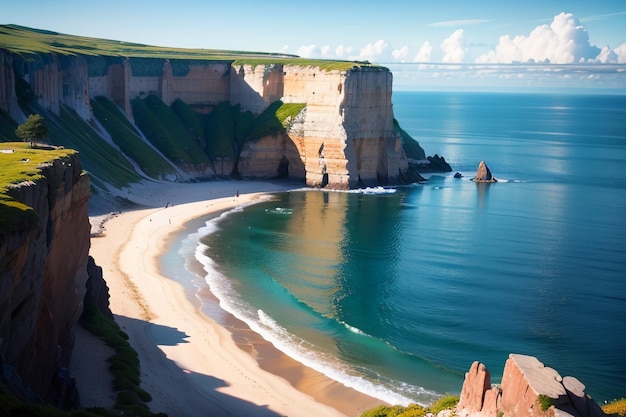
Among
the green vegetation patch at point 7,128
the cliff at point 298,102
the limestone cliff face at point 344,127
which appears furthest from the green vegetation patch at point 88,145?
the limestone cliff face at point 344,127

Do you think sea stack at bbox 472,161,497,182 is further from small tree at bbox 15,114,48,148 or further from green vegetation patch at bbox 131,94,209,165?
small tree at bbox 15,114,48,148

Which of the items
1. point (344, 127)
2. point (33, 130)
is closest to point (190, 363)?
point (33, 130)

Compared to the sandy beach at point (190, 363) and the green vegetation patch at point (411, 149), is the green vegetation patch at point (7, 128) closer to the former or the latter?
the sandy beach at point (190, 363)

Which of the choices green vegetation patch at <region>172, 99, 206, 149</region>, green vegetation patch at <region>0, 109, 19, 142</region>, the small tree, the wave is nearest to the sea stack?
green vegetation patch at <region>172, 99, 206, 149</region>

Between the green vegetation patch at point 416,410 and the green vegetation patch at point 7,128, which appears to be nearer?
the green vegetation patch at point 416,410

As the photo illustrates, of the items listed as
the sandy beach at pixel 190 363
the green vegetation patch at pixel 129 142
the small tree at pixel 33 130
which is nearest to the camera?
the sandy beach at pixel 190 363

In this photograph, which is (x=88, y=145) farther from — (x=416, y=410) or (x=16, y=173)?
(x=416, y=410)
